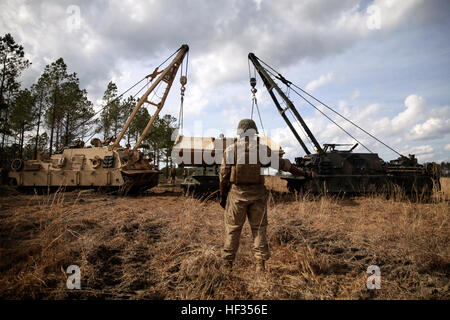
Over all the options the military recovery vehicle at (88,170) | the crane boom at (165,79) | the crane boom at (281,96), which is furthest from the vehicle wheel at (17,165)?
the crane boom at (281,96)

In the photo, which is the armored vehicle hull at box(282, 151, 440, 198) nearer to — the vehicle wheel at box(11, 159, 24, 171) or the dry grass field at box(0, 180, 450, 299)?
the dry grass field at box(0, 180, 450, 299)

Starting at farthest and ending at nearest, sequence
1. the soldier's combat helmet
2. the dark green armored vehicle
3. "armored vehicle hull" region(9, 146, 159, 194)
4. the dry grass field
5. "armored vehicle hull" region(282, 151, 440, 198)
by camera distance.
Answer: "armored vehicle hull" region(9, 146, 159, 194) < "armored vehicle hull" region(282, 151, 440, 198) < the dark green armored vehicle < the soldier's combat helmet < the dry grass field

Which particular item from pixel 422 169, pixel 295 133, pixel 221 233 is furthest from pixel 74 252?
pixel 422 169

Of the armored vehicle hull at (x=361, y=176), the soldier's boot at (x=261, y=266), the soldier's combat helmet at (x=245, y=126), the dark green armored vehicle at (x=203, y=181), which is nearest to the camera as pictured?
the soldier's boot at (x=261, y=266)

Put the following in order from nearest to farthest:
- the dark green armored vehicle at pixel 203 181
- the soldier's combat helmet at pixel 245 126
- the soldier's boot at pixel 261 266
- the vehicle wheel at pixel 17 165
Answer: the soldier's boot at pixel 261 266 → the soldier's combat helmet at pixel 245 126 → the dark green armored vehicle at pixel 203 181 → the vehicle wheel at pixel 17 165

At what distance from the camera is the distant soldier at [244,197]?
2.70 meters

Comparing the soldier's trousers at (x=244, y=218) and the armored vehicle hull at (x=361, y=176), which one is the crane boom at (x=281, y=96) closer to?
the armored vehicle hull at (x=361, y=176)

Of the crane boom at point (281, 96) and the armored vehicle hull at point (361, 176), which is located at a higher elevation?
the crane boom at point (281, 96)

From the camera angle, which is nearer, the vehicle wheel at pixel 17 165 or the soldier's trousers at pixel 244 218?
the soldier's trousers at pixel 244 218

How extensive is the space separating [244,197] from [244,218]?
272 mm

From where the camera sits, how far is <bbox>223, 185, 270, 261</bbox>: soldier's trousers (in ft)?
8.84

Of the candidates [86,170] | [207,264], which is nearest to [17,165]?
[86,170]

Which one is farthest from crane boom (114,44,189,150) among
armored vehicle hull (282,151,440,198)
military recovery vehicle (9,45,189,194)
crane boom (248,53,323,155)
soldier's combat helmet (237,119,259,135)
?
soldier's combat helmet (237,119,259,135)

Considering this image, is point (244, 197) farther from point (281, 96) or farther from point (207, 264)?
point (281, 96)
